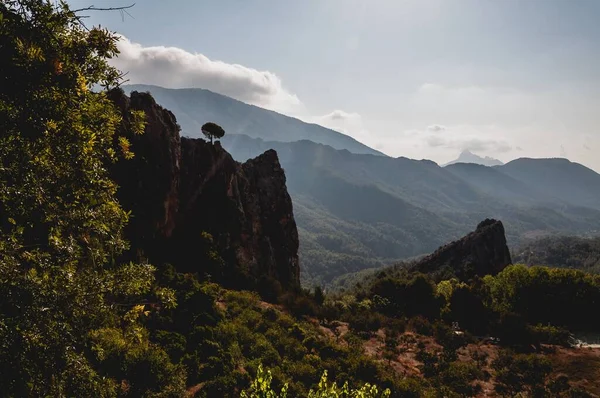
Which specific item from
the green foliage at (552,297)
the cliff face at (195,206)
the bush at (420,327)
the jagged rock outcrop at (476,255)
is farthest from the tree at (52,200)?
the jagged rock outcrop at (476,255)

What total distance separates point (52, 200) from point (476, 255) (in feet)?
379

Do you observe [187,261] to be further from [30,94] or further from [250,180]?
[30,94]

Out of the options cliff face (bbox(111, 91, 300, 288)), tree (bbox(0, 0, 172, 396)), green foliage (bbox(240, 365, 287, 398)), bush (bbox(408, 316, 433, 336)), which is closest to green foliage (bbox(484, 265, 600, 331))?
bush (bbox(408, 316, 433, 336))

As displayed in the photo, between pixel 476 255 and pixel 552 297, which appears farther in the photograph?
pixel 476 255

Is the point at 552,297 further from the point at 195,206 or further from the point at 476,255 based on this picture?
the point at 476,255

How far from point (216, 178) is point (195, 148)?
524 cm

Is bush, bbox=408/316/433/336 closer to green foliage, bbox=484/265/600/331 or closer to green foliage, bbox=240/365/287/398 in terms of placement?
green foliage, bbox=484/265/600/331

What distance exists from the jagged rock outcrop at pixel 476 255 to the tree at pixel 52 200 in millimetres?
103907

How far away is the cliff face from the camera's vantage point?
124 feet

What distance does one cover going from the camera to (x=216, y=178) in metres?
52.5

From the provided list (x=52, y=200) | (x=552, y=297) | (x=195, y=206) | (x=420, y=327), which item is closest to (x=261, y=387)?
(x=52, y=200)

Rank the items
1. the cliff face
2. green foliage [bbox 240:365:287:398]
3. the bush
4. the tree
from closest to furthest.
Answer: the tree < green foliage [bbox 240:365:287:398] < the cliff face < the bush

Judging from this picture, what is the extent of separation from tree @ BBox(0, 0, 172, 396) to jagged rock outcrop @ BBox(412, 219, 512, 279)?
103907mm

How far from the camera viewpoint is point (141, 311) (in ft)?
31.1
